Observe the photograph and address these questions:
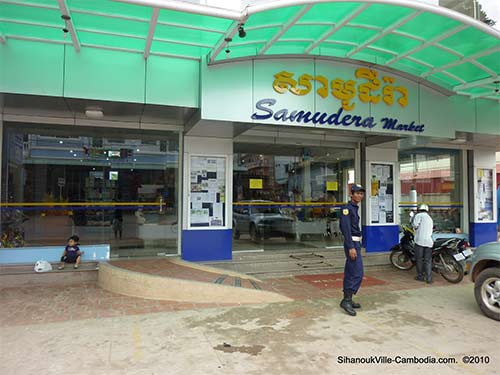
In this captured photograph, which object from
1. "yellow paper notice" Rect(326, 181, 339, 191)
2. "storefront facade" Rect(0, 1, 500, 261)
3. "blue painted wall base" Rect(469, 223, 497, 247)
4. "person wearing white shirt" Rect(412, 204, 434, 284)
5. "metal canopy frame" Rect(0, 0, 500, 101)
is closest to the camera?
"metal canopy frame" Rect(0, 0, 500, 101)

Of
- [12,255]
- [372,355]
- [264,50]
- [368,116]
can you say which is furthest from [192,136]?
[372,355]

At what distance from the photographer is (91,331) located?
4461mm

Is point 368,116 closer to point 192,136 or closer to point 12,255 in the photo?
point 192,136

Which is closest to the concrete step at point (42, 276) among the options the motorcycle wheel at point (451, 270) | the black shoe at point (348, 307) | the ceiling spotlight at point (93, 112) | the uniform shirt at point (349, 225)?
the ceiling spotlight at point (93, 112)

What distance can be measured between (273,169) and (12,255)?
611cm

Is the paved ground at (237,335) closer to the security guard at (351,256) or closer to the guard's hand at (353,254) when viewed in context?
the security guard at (351,256)

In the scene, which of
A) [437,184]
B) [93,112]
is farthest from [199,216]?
[437,184]

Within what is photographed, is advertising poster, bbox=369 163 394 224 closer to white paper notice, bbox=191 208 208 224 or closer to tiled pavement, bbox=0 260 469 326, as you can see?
tiled pavement, bbox=0 260 469 326

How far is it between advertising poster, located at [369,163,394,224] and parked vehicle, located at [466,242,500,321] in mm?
4029

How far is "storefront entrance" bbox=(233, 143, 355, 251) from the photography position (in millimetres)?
8961

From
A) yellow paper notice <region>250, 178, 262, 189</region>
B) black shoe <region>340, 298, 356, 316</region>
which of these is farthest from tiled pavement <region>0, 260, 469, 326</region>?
yellow paper notice <region>250, 178, 262, 189</region>

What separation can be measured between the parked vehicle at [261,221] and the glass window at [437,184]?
3.80 m

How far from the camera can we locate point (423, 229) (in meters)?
7.20

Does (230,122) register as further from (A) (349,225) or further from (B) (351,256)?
(B) (351,256)
